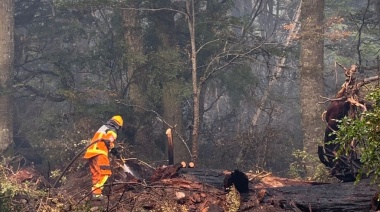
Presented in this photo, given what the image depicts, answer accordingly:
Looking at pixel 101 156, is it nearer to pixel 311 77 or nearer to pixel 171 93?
pixel 171 93

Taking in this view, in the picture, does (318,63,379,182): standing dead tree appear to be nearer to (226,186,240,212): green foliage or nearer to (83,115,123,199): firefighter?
(226,186,240,212): green foliage

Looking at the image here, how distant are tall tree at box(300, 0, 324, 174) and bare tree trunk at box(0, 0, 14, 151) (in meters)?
10.2

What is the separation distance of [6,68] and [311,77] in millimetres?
10770

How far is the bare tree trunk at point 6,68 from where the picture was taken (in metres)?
15.3

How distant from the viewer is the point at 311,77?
40.2ft

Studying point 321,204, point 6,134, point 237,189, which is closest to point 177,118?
point 6,134

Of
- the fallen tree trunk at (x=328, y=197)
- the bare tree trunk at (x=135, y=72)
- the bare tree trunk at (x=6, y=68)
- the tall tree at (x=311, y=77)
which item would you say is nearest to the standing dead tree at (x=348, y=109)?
the fallen tree trunk at (x=328, y=197)

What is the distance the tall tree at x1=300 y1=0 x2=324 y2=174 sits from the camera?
12.1m

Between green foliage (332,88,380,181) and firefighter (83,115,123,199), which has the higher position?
green foliage (332,88,380,181)

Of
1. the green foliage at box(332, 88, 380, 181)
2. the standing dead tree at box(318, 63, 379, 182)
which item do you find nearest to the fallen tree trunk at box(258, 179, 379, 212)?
the standing dead tree at box(318, 63, 379, 182)

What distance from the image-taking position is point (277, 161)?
14.9m

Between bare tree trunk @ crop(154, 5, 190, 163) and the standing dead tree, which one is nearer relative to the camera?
the standing dead tree

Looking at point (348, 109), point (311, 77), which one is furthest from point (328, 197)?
point (311, 77)

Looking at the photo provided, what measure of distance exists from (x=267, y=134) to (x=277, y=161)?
247 cm
